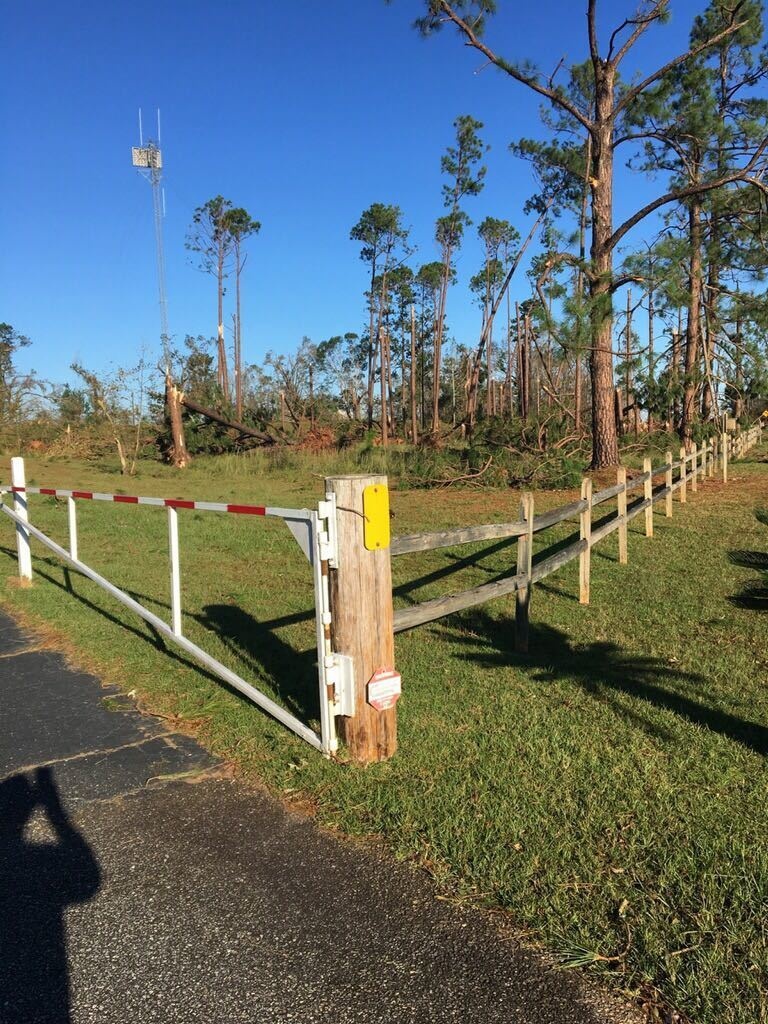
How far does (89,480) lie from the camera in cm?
2206

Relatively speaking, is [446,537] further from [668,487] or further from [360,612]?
[668,487]

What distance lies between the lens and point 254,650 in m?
5.72

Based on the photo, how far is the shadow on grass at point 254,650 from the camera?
4.73 m

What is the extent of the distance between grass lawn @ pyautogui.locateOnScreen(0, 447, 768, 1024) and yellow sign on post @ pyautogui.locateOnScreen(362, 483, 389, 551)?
3.60 ft

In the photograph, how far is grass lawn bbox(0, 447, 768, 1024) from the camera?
244cm

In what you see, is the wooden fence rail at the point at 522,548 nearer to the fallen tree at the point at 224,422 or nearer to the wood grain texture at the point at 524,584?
the wood grain texture at the point at 524,584

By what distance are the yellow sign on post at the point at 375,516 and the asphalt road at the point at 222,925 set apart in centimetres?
128

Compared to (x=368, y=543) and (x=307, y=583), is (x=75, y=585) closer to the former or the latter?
(x=307, y=583)

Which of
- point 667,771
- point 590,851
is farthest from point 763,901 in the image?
point 667,771

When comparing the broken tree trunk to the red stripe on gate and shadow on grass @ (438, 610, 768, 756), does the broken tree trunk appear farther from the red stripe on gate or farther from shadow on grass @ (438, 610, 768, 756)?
the red stripe on gate

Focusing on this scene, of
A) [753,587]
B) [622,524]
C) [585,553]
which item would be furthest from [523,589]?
[622,524]

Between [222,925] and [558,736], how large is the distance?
209 cm

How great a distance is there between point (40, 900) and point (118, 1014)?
2.36 ft

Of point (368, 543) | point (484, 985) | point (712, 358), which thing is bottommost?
point (484, 985)
